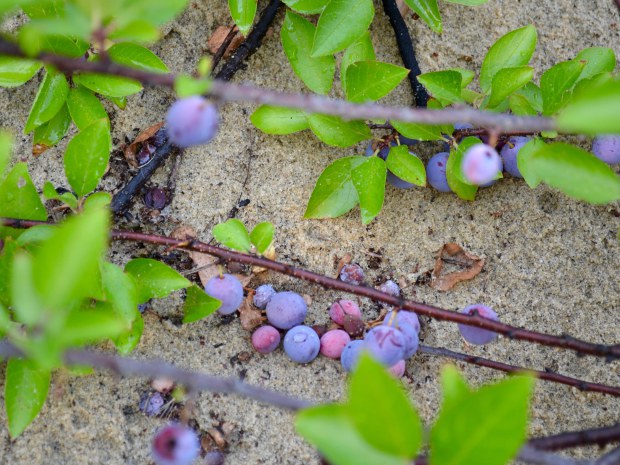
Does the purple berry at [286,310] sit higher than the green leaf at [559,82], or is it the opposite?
the green leaf at [559,82]

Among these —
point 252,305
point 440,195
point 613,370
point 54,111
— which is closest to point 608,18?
point 440,195

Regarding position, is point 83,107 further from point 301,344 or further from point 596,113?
point 596,113

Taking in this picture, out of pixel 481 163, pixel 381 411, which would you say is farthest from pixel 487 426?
pixel 481 163

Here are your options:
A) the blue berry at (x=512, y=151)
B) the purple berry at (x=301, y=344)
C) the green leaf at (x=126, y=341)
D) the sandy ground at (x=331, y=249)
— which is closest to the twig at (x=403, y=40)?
the sandy ground at (x=331, y=249)

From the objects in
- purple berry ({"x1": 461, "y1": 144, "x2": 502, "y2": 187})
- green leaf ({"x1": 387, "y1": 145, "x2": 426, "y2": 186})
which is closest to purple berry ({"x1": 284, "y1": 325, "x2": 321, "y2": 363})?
green leaf ({"x1": 387, "y1": 145, "x2": 426, "y2": 186})

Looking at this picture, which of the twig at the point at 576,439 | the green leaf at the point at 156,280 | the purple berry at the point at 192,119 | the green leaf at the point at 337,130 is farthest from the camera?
the green leaf at the point at 337,130

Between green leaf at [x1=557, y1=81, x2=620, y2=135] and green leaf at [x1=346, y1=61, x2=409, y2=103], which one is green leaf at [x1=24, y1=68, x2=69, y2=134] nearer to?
green leaf at [x1=346, y1=61, x2=409, y2=103]

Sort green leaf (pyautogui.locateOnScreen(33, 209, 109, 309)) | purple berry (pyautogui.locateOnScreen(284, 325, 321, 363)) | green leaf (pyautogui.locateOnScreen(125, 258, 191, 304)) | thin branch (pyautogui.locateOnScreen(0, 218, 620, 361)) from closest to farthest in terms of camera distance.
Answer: green leaf (pyautogui.locateOnScreen(33, 209, 109, 309))
thin branch (pyautogui.locateOnScreen(0, 218, 620, 361))
green leaf (pyautogui.locateOnScreen(125, 258, 191, 304))
purple berry (pyautogui.locateOnScreen(284, 325, 321, 363))

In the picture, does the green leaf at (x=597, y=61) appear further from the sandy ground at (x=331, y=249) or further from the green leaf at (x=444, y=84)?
the green leaf at (x=444, y=84)
